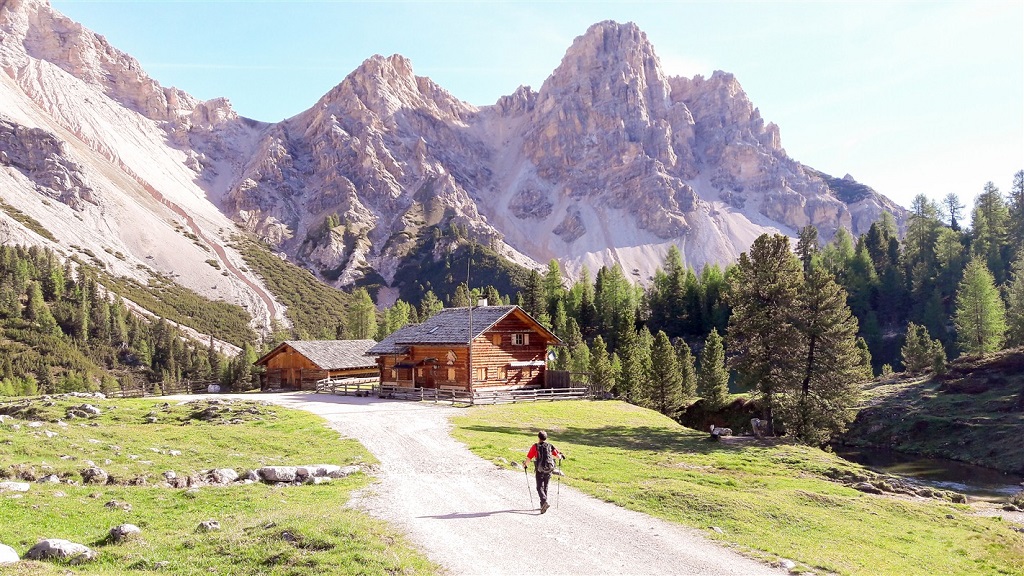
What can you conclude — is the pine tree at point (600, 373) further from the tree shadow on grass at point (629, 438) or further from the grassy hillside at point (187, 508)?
the grassy hillside at point (187, 508)

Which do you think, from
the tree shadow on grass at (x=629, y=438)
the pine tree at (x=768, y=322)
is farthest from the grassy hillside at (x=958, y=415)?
the tree shadow on grass at (x=629, y=438)

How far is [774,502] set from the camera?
1936 cm

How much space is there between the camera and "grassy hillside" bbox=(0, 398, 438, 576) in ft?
37.7

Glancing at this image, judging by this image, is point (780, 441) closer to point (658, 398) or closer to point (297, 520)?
point (658, 398)

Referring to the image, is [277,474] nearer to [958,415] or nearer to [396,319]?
[958,415]

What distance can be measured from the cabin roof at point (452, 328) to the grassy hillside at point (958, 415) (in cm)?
3363

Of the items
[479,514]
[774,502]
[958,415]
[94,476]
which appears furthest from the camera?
[958,415]

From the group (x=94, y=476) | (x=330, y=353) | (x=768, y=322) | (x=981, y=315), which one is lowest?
(x=94, y=476)

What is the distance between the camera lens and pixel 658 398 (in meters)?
60.2

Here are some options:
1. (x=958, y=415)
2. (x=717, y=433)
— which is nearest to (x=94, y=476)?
(x=717, y=433)

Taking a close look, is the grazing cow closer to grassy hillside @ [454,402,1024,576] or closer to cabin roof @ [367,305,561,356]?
grassy hillside @ [454,402,1024,576]

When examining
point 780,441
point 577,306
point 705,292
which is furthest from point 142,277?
point 780,441

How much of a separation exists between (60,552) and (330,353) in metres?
59.2

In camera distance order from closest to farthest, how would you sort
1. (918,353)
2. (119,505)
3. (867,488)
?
1. (119,505)
2. (867,488)
3. (918,353)
